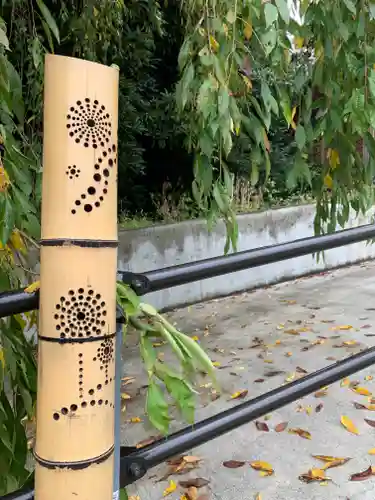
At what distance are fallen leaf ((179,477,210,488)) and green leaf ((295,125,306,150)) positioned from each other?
1.24 m

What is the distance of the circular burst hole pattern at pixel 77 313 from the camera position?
73 cm

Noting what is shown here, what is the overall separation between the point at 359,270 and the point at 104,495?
19.4ft

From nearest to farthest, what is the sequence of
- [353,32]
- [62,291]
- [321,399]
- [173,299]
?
[62,291]
[353,32]
[321,399]
[173,299]

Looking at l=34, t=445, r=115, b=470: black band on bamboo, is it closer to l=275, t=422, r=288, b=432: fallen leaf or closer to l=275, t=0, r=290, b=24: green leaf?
l=275, t=0, r=290, b=24: green leaf

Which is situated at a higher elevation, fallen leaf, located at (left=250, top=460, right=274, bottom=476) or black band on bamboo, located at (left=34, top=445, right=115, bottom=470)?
black band on bamboo, located at (left=34, top=445, right=115, bottom=470)

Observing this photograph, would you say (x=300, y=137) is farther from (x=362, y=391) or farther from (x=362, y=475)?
(x=362, y=391)

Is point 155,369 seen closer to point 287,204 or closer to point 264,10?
point 264,10

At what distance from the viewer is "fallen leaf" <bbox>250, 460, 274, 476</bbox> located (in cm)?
220

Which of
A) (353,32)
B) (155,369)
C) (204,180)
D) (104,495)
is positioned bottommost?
(104,495)

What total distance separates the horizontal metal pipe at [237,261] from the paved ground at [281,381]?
1181mm

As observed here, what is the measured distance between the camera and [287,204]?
634 cm

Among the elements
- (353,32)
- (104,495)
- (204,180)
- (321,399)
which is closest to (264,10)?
(353,32)

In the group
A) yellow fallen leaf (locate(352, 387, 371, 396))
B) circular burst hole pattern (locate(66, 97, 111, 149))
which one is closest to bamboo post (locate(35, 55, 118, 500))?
circular burst hole pattern (locate(66, 97, 111, 149))

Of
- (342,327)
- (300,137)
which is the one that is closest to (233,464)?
(300,137)
